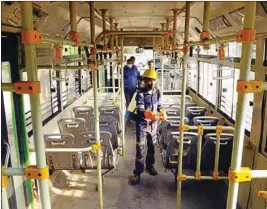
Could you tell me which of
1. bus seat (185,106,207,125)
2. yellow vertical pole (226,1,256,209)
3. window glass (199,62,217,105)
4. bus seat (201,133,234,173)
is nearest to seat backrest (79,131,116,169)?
bus seat (201,133,234,173)

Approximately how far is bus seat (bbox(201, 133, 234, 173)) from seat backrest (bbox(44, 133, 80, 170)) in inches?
69.7

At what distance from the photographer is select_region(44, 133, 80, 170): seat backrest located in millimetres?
3771

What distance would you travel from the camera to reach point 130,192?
427 cm

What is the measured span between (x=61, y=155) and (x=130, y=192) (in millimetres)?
1231

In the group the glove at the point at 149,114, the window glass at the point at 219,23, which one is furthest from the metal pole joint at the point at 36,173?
the window glass at the point at 219,23

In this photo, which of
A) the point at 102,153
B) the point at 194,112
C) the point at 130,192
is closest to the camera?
the point at 102,153

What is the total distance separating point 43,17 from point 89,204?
8.42 ft

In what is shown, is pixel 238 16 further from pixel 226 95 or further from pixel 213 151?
pixel 226 95

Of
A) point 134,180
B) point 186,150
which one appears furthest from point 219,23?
point 134,180

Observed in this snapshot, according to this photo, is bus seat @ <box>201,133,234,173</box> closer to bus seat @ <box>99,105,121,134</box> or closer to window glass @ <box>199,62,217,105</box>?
bus seat @ <box>99,105,121,134</box>

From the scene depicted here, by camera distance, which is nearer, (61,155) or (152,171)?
(61,155)

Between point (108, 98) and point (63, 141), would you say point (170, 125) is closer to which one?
point (63, 141)

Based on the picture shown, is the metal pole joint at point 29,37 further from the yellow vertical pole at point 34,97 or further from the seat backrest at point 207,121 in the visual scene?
Result: the seat backrest at point 207,121

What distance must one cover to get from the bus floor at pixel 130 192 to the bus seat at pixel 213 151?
21.2 inches
